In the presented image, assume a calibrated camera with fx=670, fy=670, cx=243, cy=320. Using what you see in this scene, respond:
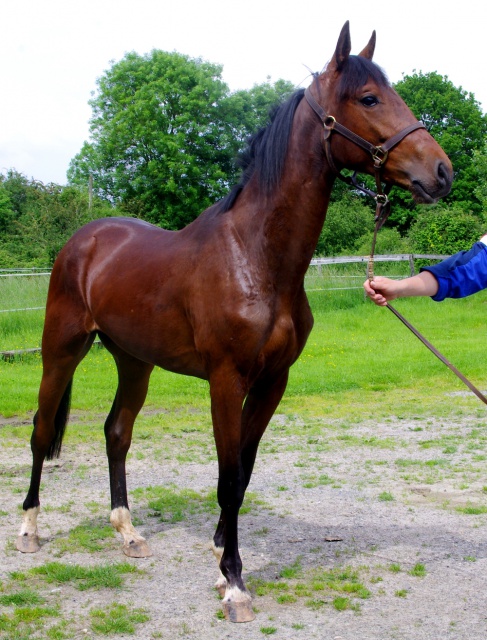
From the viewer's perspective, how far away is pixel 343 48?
3.30 meters

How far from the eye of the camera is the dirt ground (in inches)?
134

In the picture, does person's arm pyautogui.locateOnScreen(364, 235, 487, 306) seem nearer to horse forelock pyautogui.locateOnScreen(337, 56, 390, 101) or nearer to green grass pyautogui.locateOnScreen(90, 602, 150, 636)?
horse forelock pyautogui.locateOnScreen(337, 56, 390, 101)

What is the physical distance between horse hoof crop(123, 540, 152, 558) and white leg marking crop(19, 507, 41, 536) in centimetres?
67

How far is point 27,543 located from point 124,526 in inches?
25.6

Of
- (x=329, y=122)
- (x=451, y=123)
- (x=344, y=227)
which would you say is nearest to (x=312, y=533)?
(x=329, y=122)

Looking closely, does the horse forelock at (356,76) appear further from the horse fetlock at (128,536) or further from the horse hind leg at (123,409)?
the horse fetlock at (128,536)

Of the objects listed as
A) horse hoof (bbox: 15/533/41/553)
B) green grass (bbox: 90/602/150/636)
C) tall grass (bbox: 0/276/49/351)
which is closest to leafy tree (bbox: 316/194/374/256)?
tall grass (bbox: 0/276/49/351)

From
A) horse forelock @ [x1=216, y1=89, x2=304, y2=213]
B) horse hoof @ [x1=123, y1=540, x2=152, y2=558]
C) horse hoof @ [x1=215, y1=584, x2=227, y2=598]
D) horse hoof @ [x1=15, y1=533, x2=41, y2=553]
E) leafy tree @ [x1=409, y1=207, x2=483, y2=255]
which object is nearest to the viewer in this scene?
horse forelock @ [x1=216, y1=89, x2=304, y2=213]

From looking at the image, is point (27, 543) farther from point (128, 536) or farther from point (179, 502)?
point (179, 502)

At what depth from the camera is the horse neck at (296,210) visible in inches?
137

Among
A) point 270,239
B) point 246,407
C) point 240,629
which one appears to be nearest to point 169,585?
point 240,629

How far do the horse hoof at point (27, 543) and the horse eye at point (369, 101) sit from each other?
345 centimetres

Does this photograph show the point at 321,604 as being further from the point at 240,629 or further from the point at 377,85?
the point at 377,85

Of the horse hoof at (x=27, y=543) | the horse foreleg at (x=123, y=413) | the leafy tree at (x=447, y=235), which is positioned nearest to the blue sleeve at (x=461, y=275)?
the horse foreleg at (x=123, y=413)
